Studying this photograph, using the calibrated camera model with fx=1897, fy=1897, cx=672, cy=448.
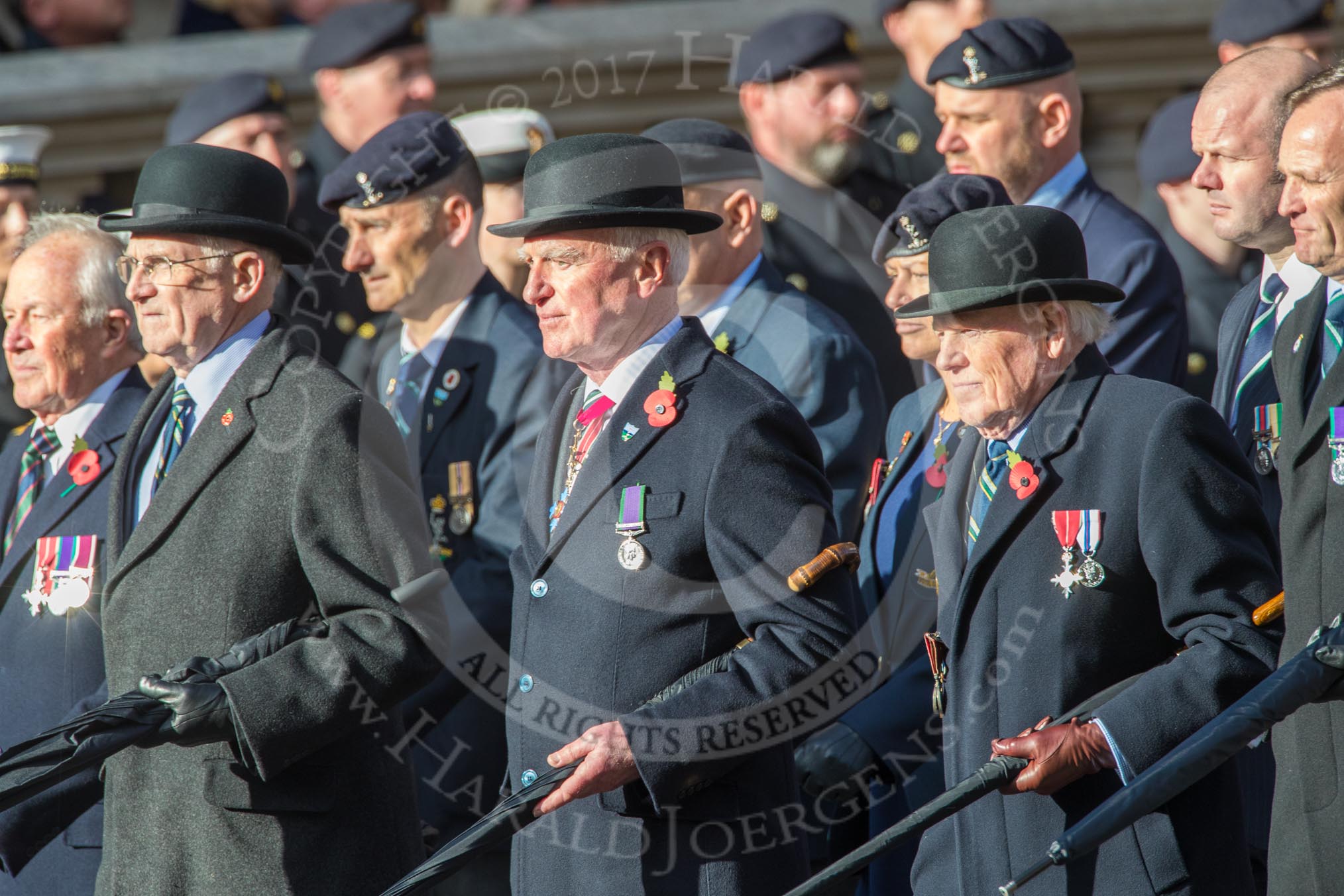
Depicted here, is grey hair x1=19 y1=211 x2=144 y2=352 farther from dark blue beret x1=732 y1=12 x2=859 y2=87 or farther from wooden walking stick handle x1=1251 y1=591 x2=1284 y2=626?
wooden walking stick handle x1=1251 y1=591 x2=1284 y2=626

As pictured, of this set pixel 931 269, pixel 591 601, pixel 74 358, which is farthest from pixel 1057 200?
pixel 74 358

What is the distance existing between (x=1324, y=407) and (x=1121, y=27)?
4.67 metres

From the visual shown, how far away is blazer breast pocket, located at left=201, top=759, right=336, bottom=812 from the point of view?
13.5 ft

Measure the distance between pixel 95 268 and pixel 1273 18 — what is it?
12.8 feet

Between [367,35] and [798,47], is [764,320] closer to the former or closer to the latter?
[798,47]

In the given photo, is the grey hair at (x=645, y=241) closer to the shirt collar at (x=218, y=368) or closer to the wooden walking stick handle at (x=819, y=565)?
the wooden walking stick handle at (x=819, y=565)

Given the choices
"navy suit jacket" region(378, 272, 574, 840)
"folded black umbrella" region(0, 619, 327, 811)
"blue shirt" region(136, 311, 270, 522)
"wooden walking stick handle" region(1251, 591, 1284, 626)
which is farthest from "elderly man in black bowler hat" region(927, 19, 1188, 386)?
"folded black umbrella" region(0, 619, 327, 811)

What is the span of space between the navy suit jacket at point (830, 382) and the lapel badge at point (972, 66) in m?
0.89

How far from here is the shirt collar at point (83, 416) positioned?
519 cm

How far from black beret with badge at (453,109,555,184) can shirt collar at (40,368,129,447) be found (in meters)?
1.66

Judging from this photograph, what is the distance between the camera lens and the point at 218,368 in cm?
441

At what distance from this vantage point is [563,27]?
842 cm

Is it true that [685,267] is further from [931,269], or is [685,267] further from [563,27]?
[563,27]

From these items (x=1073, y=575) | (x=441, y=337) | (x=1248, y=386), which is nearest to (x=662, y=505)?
(x=1073, y=575)
